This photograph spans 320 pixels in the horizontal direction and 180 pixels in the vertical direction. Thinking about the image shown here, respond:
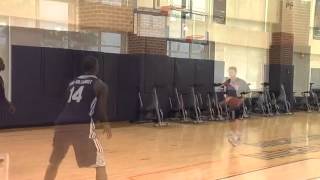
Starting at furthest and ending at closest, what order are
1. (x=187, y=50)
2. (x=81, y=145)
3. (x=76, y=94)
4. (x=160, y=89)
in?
(x=187, y=50) < (x=160, y=89) < (x=81, y=145) < (x=76, y=94)

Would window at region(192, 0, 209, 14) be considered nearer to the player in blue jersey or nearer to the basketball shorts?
the player in blue jersey

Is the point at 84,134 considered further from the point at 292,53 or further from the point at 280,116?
the point at 292,53

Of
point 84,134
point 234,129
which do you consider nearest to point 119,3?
point 234,129

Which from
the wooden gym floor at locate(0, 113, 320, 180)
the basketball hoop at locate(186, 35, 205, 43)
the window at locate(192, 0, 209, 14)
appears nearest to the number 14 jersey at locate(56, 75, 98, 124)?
the wooden gym floor at locate(0, 113, 320, 180)

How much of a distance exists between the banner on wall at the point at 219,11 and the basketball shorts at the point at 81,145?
395 inches

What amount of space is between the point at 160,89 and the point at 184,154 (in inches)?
181

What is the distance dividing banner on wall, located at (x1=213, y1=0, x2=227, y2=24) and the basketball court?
1.8 inches

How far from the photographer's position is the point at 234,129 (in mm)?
9164

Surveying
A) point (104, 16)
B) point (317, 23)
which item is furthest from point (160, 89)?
point (317, 23)

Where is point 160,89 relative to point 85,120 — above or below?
below

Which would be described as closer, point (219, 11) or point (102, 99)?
point (102, 99)

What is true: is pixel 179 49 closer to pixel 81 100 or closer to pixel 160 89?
pixel 160 89

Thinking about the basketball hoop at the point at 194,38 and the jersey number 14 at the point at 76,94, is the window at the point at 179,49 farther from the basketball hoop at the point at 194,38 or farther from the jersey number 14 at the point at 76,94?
the jersey number 14 at the point at 76,94

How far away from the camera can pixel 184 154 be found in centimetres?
735
